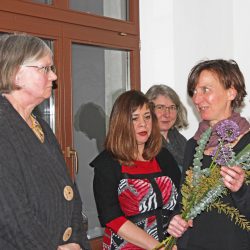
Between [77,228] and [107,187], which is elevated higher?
[107,187]

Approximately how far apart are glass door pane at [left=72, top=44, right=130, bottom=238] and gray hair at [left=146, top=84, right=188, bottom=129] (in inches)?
15.2

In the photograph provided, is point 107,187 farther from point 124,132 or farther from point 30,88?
point 30,88

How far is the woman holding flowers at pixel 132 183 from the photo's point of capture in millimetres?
2385

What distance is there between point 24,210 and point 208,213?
745 millimetres

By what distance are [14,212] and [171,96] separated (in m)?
2.01

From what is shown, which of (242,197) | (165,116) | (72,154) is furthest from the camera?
(165,116)

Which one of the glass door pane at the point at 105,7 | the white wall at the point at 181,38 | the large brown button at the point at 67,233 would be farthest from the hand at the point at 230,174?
the white wall at the point at 181,38

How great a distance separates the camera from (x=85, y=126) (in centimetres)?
340

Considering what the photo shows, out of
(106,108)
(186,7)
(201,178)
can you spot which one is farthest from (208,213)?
(186,7)

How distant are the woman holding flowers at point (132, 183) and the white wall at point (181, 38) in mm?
1256

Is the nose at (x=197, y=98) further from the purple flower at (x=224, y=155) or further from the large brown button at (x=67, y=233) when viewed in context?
the large brown button at (x=67, y=233)

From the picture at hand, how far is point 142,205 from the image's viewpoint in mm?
2424

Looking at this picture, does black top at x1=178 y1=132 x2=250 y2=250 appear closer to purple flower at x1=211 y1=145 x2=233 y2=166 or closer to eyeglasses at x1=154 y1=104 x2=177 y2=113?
purple flower at x1=211 y1=145 x2=233 y2=166

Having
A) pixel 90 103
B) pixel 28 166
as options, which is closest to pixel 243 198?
pixel 28 166
